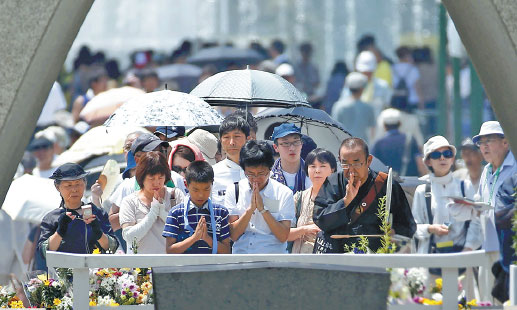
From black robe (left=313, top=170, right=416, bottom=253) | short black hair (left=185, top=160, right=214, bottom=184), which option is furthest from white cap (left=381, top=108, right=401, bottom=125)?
short black hair (left=185, top=160, right=214, bottom=184)

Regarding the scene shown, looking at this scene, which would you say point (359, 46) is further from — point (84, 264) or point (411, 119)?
point (84, 264)

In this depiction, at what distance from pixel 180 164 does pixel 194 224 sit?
1747 millimetres

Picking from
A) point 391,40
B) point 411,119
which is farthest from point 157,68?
point 391,40

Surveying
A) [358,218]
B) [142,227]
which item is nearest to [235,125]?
[142,227]

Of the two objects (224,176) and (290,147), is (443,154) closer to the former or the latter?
(290,147)

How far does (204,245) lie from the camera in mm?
9328

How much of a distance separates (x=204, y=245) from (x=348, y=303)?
8.28ft

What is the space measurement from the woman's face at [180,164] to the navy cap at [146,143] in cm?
20

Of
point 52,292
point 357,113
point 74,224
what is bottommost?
point 52,292

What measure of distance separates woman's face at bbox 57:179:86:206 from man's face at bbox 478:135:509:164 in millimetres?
4209

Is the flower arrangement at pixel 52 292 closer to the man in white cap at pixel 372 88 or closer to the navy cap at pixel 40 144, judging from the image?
the navy cap at pixel 40 144

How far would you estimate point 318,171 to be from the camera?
10.5 metres

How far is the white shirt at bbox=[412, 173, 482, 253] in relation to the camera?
38.7 ft

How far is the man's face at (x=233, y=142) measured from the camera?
10523 millimetres
